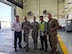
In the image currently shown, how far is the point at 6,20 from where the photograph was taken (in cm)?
2253

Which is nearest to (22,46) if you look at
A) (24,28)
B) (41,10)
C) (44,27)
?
(24,28)

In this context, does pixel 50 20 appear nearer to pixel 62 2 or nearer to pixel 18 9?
pixel 18 9

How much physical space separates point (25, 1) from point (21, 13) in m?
2.81

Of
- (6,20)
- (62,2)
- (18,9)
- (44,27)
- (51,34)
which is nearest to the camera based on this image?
(51,34)


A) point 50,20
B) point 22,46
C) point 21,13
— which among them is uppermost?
point 21,13

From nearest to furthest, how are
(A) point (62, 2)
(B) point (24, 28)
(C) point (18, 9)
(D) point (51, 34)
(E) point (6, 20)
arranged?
(D) point (51, 34) → (B) point (24, 28) → (E) point (6, 20) → (C) point (18, 9) → (A) point (62, 2)

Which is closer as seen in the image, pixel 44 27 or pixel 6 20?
pixel 44 27

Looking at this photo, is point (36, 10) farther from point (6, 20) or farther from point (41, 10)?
point (6, 20)

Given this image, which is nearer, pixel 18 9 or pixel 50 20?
pixel 50 20

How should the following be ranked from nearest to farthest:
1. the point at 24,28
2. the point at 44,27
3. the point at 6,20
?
1. the point at 44,27
2. the point at 24,28
3. the point at 6,20

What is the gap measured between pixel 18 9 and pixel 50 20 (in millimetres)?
18671

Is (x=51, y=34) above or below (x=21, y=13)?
below

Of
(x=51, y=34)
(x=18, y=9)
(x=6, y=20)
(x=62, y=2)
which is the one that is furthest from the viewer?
(x=62, y=2)

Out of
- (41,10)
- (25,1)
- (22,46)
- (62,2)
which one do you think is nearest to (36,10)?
(41,10)
